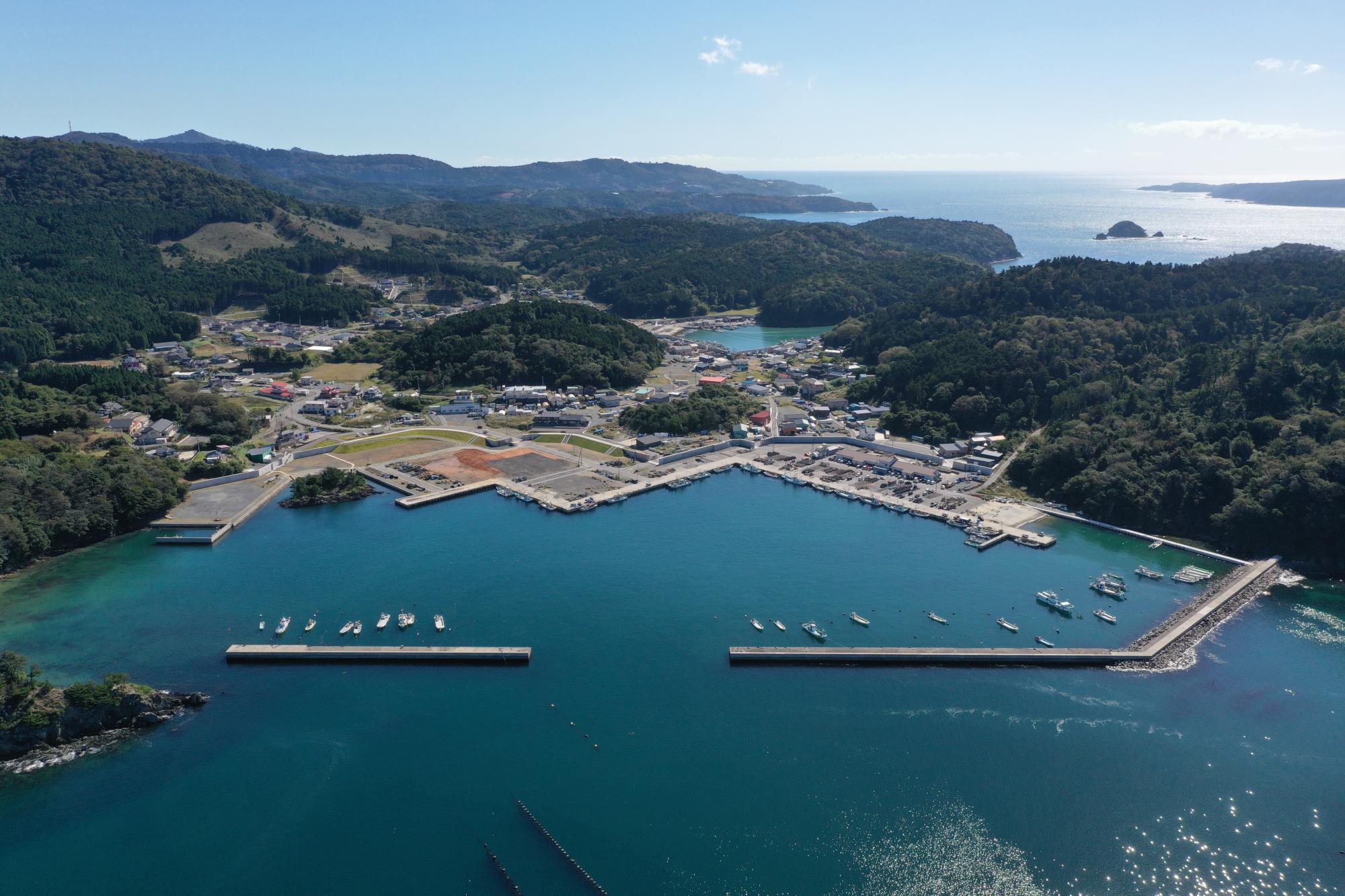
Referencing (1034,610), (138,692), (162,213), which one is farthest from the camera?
(162,213)

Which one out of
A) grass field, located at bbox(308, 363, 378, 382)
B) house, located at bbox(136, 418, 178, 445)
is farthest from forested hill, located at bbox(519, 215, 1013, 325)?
house, located at bbox(136, 418, 178, 445)

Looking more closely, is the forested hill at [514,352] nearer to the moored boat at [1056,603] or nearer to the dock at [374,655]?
the dock at [374,655]

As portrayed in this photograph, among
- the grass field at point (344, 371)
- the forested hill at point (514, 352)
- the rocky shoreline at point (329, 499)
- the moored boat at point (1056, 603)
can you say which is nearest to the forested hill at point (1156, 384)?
the moored boat at point (1056, 603)

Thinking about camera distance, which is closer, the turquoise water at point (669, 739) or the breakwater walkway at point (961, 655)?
the turquoise water at point (669, 739)

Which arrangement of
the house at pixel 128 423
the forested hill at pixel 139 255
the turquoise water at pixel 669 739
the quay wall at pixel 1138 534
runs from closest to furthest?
the turquoise water at pixel 669 739, the quay wall at pixel 1138 534, the house at pixel 128 423, the forested hill at pixel 139 255

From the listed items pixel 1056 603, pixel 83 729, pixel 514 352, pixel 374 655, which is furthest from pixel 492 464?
pixel 1056 603

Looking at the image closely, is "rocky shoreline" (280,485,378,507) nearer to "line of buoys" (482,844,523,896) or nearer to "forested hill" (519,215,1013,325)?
"line of buoys" (482,844,523,896)

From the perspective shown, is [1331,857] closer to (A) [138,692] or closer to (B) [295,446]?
(A) [138,692]

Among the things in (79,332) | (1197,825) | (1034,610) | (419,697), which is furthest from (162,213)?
(1197,825)
